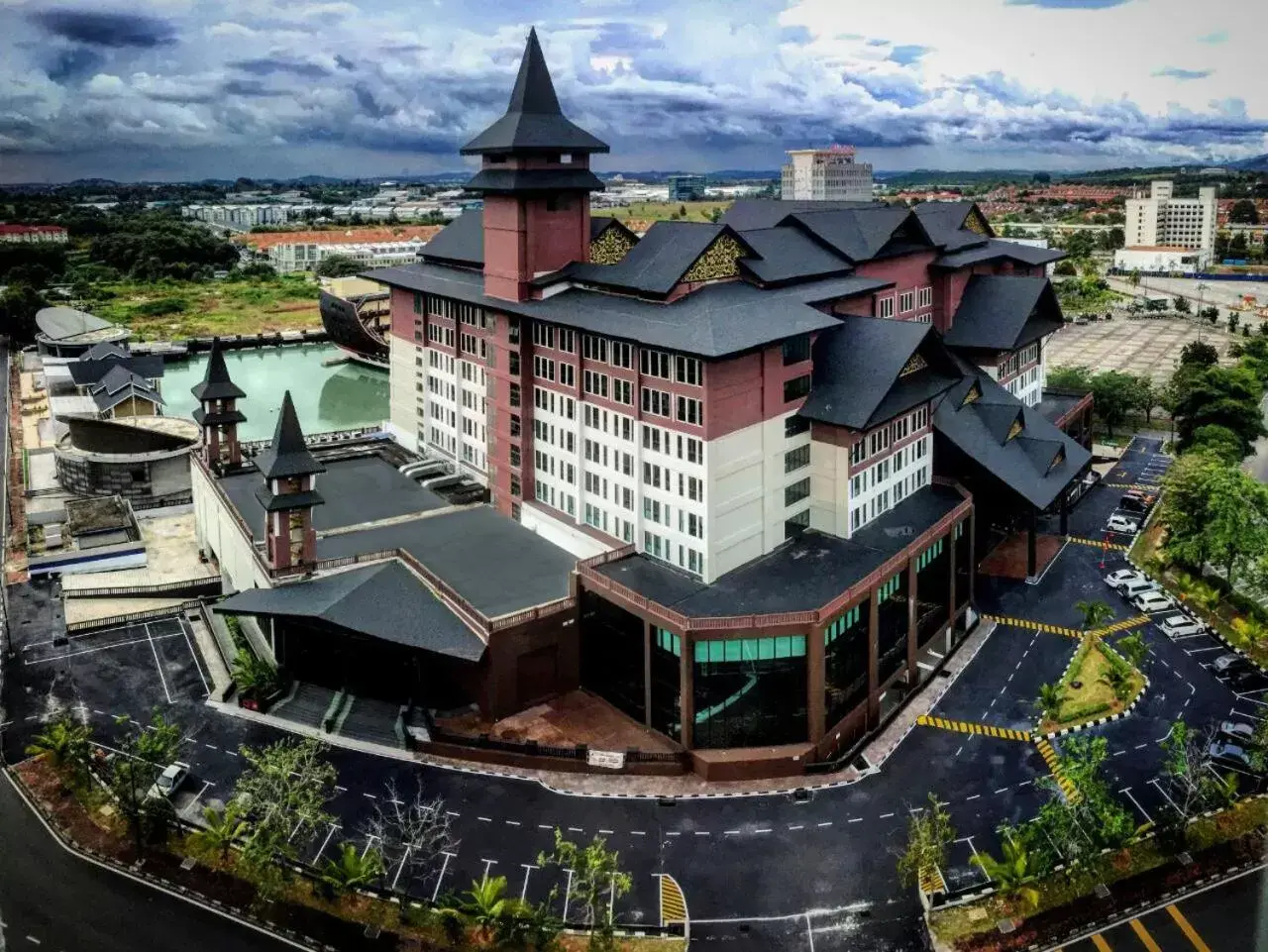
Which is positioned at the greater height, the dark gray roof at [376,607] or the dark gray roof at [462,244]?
the dark gray roof at [462,244]

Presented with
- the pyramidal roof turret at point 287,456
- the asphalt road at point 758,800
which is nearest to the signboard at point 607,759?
the asphalt road at point 758,800

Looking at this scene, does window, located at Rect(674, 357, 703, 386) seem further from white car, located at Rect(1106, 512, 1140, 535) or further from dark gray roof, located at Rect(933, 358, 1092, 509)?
white car, located at Rect(1106, 512, 1140, 535)

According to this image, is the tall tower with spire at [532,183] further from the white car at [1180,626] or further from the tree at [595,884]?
the white car at [1180,626]

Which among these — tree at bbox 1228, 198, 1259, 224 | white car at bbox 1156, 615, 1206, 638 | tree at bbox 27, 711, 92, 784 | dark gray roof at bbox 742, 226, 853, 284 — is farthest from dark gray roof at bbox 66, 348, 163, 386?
tree at bbox 1228, 198, 1259, 224

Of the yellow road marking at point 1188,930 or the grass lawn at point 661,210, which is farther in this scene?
the grass lawn at point 661,210

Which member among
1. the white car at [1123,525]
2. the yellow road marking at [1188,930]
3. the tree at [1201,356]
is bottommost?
the yellow road marking at [1188,930]

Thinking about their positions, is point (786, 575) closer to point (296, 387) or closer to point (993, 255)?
point (993, 255)

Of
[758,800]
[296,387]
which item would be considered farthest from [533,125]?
[296,387]

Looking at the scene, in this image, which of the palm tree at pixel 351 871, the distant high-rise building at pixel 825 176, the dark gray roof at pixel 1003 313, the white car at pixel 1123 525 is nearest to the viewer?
the palm tree at pixel 351 871
